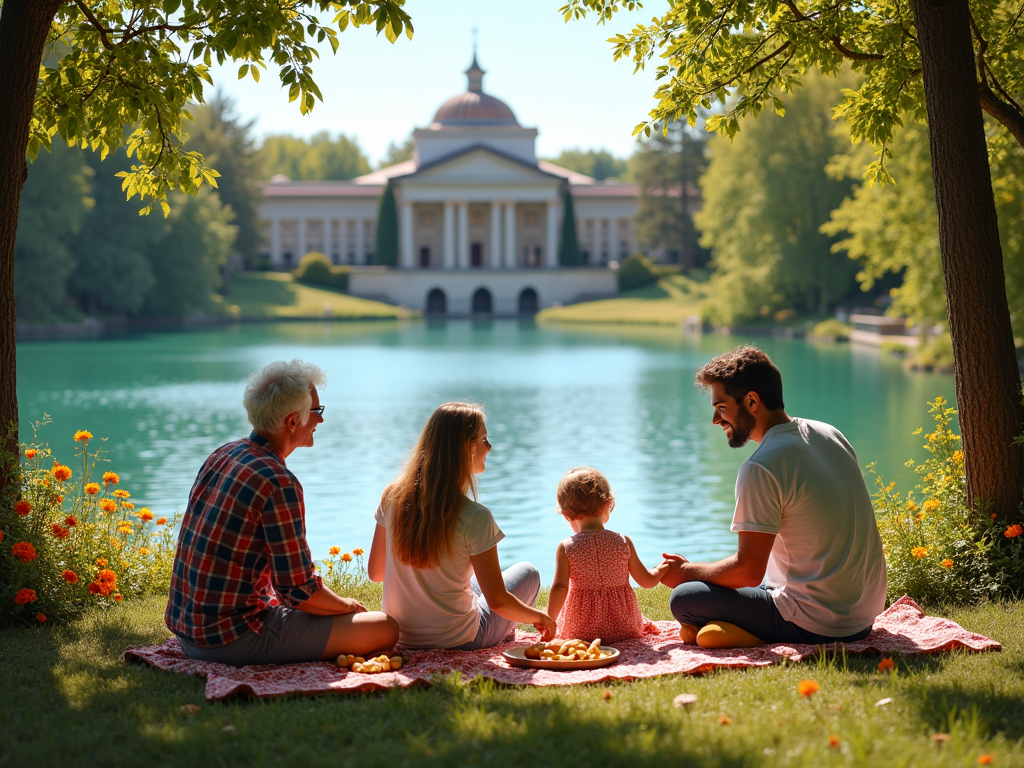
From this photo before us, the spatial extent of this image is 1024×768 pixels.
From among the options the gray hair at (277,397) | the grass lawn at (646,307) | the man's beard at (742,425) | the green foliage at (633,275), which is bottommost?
the man's beard at (742,425)

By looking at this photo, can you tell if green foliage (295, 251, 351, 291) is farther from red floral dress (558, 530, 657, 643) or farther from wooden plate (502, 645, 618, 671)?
wooden plate (502, 645, 618, 671)

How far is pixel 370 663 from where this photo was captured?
12.7 feet

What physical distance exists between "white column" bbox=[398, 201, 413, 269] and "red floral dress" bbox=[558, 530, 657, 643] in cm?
7012

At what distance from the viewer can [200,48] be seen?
5039 millimetres

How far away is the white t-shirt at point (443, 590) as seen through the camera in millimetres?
3961

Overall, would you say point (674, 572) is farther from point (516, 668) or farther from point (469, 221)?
point (469, 221)

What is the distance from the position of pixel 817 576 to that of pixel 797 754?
1.36m

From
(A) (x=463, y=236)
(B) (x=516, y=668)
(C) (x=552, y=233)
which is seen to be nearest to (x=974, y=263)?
(B) (x=516, y=668)

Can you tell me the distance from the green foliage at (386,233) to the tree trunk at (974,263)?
220 ft

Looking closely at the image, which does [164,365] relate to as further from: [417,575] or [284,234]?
[284,234]

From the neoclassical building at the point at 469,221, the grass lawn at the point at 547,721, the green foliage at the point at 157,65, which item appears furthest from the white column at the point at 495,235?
the grass lawn at the point at 547,721

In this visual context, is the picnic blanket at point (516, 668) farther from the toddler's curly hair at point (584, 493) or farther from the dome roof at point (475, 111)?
the dome roof at point (475, 111)

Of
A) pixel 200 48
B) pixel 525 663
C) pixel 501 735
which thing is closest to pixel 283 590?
pixel 525 663

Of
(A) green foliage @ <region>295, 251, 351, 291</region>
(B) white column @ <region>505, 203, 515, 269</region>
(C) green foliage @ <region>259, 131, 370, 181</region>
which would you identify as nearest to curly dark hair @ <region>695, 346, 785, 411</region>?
(A) green foliage @ <region>295, 251, 351, 291</region>
